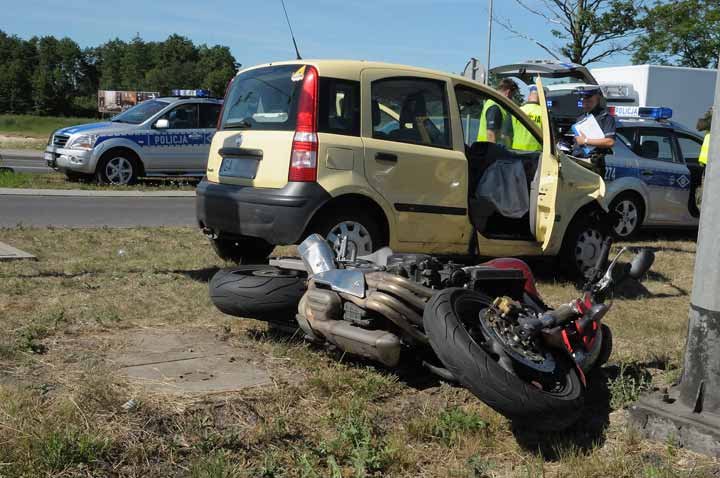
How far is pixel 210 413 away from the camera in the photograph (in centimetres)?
366

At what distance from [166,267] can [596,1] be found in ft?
77.5

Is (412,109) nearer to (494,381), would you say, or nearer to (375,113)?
(375,113)

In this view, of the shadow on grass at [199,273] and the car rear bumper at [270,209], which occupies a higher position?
the car rear bumper at [270,209]

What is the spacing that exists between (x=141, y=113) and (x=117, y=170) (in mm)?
1348

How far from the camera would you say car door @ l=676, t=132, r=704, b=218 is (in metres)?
10.9

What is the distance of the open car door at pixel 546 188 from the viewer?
6703mm

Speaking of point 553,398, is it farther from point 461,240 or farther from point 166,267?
point 166,267

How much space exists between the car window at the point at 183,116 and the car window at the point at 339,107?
9729 mm

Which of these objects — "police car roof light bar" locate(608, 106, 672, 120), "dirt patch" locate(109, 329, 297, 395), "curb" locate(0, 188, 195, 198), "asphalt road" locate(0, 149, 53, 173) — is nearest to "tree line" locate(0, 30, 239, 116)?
"asphalt road" locate(0, 149, 53, 173)

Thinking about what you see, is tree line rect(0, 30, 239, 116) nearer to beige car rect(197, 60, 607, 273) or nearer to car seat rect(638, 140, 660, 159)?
car seat rect(638, 140, 660, 159)

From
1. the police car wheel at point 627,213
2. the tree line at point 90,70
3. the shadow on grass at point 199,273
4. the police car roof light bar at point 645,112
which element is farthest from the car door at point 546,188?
the tree line at point 90,70

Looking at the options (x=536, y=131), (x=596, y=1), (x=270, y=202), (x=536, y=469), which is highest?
(x=596, y=1)

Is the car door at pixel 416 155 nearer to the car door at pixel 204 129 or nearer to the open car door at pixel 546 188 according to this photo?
the open car door at pixel 546 188

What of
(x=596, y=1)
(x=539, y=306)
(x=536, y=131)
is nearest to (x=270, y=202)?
(x=539, y=306)
